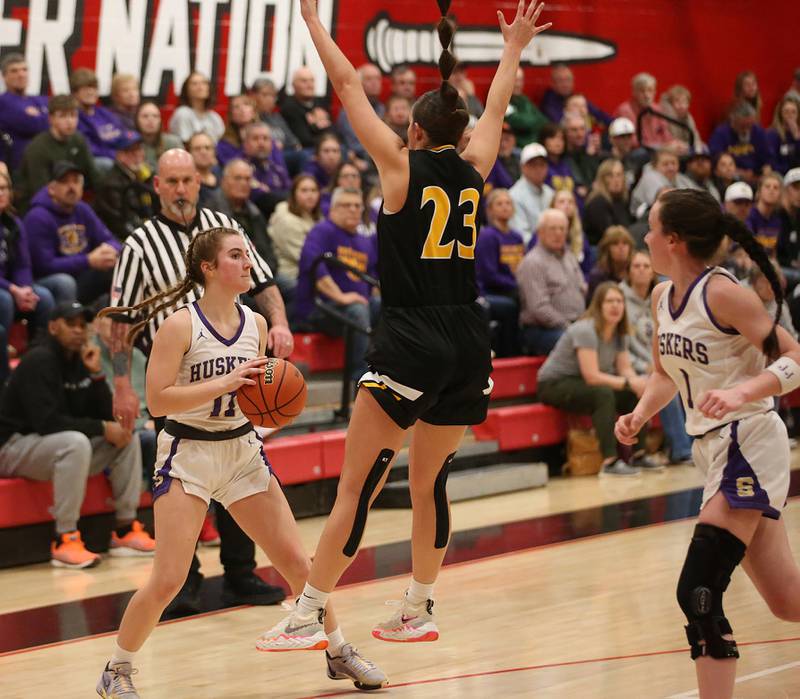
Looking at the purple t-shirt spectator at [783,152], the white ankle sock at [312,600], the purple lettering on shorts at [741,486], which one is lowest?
the white ankle sock at [312,600]

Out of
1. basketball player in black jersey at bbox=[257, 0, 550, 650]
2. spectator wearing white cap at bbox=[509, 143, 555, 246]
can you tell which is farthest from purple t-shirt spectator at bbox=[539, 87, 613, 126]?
basketball player in black jersey at bbox=[257, 0, 550, 650]

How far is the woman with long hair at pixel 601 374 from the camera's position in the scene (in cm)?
948

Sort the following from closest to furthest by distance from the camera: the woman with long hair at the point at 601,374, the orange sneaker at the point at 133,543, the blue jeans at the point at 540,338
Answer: the orange sneaker at the point at 133,543 → the woman with long hair at the point at 601,374 → the blue jeans at the point at 540,338

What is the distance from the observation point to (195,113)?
35.4ft

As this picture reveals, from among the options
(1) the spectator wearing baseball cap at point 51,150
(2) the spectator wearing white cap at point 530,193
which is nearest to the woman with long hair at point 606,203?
(2) the spectator wearing white cap at point 530,193

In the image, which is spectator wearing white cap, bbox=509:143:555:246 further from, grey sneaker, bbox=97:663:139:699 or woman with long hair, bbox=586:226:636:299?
grey sneaker, bbox=97:663:139:699

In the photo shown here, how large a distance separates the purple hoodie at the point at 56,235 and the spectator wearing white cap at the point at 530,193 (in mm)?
3992

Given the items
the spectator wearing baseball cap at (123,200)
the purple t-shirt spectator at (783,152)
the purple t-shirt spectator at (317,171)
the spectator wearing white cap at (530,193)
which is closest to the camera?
the spectator wearing baseball cap at (123,200)

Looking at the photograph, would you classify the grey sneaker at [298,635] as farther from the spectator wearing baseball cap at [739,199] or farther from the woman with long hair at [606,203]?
the spectator wearing baseball cap at [739,199]

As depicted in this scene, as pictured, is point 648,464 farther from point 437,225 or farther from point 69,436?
point 437,225

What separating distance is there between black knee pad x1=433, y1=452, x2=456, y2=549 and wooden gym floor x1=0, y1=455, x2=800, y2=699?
0.52 meters

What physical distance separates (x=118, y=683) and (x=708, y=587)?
199 centimetres

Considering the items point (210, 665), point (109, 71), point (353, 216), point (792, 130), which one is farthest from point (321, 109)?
point (210, 665)

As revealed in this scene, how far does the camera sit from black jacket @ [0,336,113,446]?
716 cm
